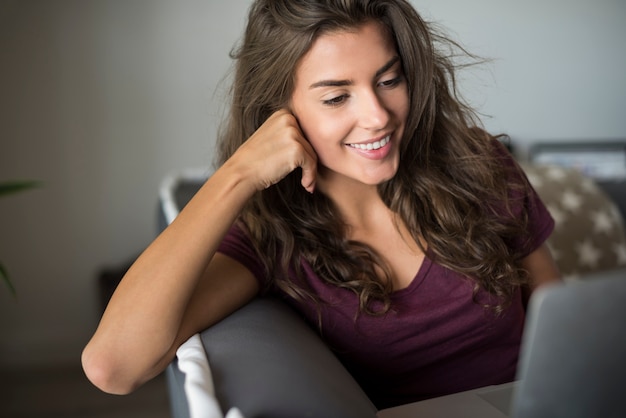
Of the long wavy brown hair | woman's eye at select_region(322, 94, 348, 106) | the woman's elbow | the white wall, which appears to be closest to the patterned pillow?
the white wall

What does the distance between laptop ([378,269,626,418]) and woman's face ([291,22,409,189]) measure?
61 cm

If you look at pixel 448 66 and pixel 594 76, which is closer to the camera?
pixel 448 66

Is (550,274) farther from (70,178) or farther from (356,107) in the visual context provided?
(70,178)

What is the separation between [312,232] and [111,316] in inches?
17.7

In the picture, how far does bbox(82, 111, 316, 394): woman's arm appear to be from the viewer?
1.08 meters

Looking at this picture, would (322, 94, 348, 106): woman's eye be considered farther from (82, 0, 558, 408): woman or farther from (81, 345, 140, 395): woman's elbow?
(81, 345, 140, 395): woman's elbow

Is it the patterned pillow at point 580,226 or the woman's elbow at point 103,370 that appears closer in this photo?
the woman's elbow at point 103,370

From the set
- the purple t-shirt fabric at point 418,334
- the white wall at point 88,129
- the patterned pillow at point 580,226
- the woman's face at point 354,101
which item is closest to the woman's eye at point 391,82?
the woman's face at point 354,101

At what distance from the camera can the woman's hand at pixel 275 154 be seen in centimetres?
121

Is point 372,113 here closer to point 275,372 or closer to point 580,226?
point 275,372

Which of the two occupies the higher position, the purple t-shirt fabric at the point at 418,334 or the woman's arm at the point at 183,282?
the woman's arm at the point at 183,282

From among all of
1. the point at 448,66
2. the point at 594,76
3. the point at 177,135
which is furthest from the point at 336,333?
the point at 594,76

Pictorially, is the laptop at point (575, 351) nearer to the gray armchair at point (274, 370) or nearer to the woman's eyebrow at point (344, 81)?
the gray armchair at point (274, 370)

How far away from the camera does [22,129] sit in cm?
266
